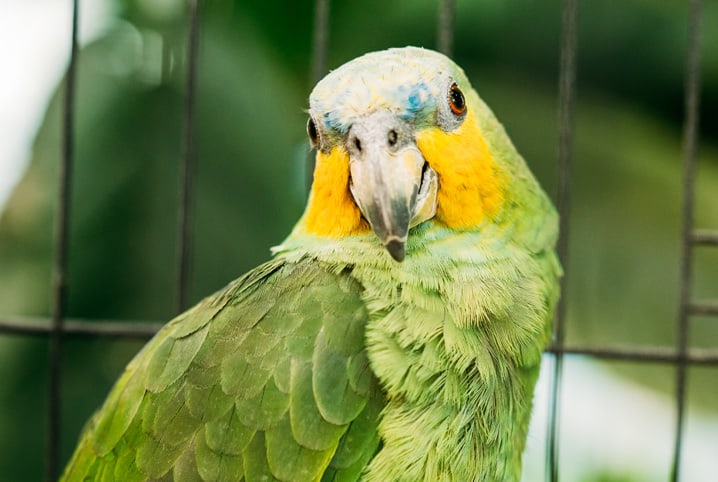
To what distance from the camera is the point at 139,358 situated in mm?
780

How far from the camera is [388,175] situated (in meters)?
0.60

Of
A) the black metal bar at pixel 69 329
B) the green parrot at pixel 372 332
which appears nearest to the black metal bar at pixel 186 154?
the black metal bar at pixel 69 329

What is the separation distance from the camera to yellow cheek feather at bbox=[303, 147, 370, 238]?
0.66 m

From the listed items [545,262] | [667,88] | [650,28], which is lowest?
[545,262]

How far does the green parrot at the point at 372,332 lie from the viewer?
631 mm

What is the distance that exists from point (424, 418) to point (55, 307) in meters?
0.60

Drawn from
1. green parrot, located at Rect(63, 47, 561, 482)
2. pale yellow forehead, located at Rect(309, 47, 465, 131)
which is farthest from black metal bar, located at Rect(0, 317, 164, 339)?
pale yellow forehead, located at Rect(309, 47, 465, 131)

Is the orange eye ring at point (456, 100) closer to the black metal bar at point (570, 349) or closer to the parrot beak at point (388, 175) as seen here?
the parrot beak at point (388, 175)

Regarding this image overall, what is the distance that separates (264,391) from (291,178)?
3.32ft

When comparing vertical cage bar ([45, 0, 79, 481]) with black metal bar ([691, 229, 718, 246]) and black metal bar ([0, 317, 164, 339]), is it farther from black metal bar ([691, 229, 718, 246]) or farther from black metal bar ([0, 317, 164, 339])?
black metal bar ([691, 229, 718, 246])

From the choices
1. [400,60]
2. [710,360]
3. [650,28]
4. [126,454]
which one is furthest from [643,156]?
[126,454]

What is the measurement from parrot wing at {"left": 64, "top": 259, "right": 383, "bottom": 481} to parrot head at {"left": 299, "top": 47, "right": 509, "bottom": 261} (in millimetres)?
86

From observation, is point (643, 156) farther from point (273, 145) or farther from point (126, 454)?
point (126, 454)

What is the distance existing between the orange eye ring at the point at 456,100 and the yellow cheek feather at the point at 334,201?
130mm
